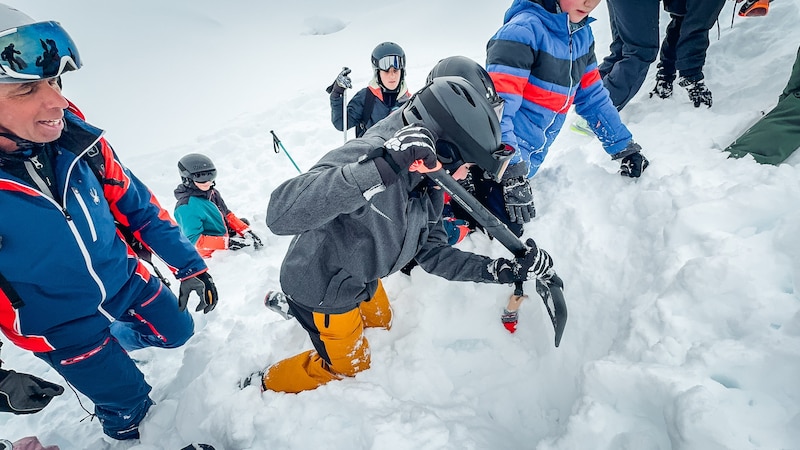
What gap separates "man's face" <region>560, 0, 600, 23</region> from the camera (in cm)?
253

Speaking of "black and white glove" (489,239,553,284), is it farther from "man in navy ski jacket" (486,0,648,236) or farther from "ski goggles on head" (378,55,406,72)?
"ski goggles on head" (378,55,406,72)

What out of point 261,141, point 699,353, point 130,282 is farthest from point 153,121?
point 699,353

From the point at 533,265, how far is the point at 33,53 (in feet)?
7.97

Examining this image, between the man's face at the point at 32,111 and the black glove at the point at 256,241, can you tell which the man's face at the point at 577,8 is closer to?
the man's face at the point at 32,111

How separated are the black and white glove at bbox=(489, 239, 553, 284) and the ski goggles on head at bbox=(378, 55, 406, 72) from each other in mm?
3211

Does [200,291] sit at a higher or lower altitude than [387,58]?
lower

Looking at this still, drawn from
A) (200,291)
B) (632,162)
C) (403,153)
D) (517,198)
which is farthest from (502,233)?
(200,291)

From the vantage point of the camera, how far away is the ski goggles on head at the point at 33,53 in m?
Result: 1.58

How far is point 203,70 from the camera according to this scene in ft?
44.4

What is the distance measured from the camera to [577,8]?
256cm

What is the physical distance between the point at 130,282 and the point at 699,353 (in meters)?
3.00

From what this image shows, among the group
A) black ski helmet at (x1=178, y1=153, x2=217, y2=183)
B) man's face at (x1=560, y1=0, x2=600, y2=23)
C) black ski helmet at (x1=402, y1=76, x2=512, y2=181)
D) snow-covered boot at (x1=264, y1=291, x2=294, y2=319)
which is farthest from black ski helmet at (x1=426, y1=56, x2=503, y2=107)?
black ski helmet at (x1=178, y1=153, x2=217, y2=183)

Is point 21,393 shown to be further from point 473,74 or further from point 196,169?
point 196,169

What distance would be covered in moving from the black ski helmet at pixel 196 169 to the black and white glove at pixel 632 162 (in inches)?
173
